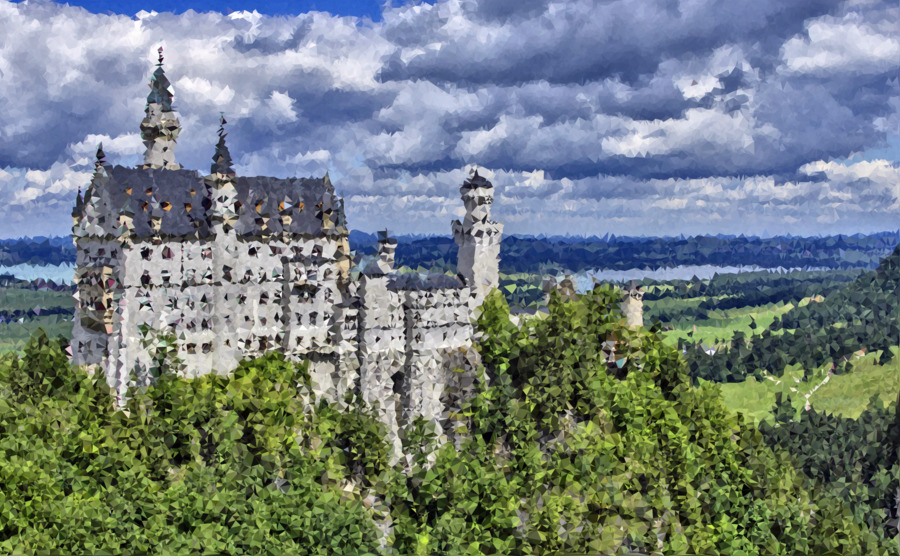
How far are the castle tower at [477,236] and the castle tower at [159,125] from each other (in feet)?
85.4

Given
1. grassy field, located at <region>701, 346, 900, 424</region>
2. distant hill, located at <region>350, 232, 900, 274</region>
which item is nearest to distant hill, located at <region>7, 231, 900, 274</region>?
distant hill, located at <region>350, 232, 900, 274</region>

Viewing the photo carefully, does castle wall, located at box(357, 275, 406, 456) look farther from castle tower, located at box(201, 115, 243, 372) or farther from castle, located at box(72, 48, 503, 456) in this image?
castle tower, located at box(201, 115, 243, 372)

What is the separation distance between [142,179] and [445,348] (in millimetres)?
25434

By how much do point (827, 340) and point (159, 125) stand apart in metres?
122

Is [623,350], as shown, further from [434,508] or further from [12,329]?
[12,329]

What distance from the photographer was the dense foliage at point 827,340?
412 ft

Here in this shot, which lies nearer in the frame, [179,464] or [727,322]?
[179,464]

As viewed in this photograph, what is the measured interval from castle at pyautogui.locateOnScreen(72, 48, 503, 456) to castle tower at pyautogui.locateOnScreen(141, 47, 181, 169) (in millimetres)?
7014

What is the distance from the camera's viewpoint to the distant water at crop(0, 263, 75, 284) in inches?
1960

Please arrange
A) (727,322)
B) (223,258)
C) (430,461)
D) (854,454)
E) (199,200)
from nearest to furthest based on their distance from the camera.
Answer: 1. (430,461)
2. (223,258)
3. (199,200)
4. (854,454)
5. (727,322)

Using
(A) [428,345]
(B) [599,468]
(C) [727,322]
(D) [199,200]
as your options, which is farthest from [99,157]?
(C) [727,322]

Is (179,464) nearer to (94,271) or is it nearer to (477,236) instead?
(94,271)

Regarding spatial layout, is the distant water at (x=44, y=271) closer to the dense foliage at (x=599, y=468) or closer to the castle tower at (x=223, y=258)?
the castle tower at (x=223, y=258)

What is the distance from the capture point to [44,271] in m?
50.6
